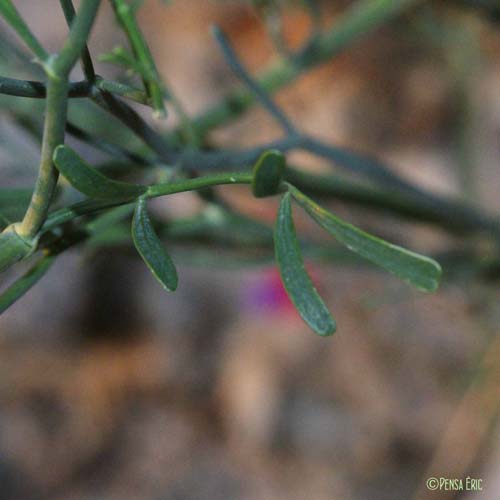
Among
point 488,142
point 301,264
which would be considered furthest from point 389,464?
point 301,264

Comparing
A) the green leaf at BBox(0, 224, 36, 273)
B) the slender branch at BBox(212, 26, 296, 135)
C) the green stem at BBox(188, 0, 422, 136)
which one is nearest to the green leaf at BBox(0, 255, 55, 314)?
the green leaf at BBox(0, 224, 36, 273)

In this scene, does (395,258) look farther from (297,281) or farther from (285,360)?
(285,360)

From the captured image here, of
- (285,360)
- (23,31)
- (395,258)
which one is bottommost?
(285,360)

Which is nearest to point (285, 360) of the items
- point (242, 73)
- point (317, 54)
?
point (317, 54)

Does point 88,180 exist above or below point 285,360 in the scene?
above

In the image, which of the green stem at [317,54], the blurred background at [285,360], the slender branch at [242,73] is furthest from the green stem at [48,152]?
the blurred background at [285,360]

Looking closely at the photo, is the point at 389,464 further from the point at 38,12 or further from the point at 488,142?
the point at 38,12
